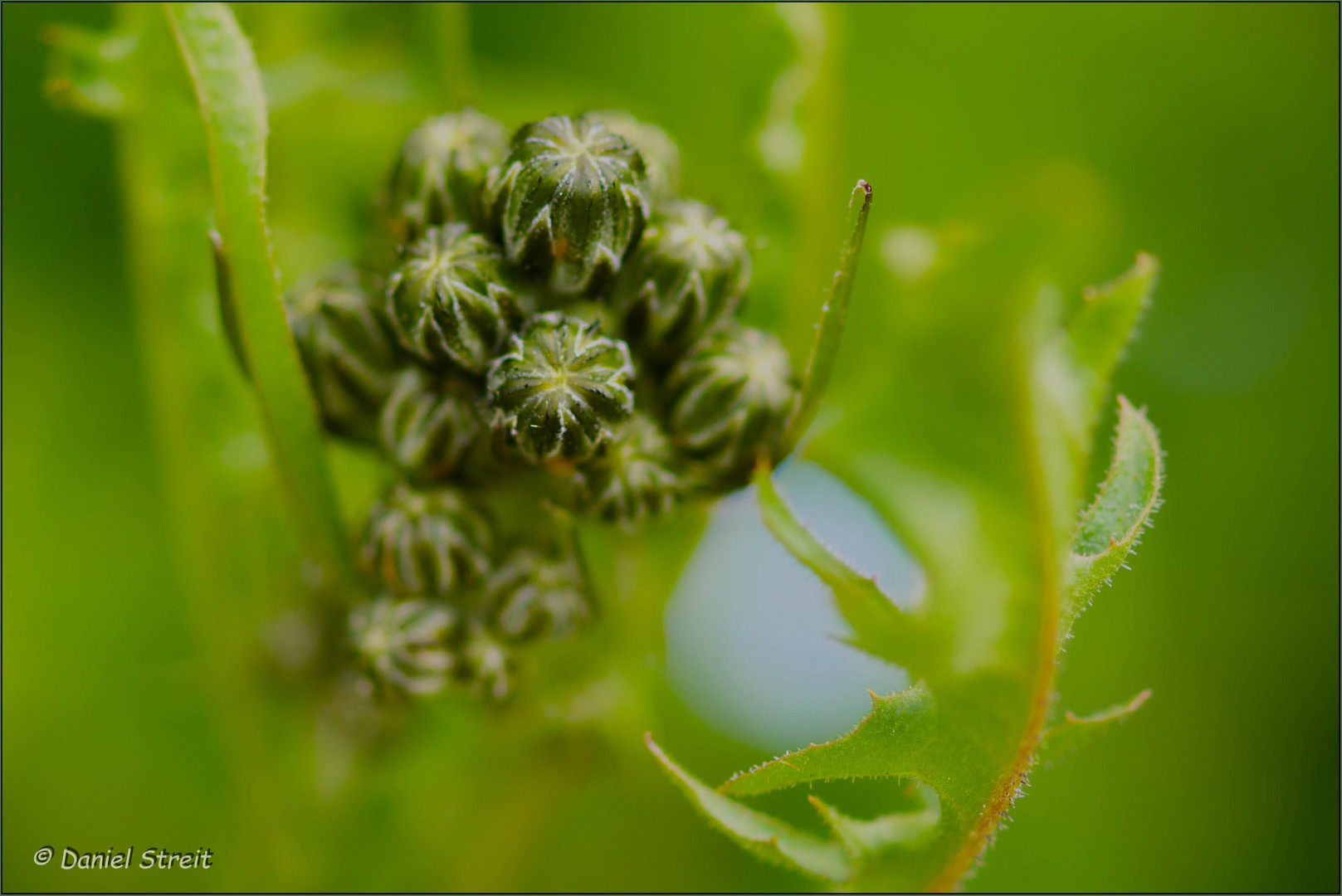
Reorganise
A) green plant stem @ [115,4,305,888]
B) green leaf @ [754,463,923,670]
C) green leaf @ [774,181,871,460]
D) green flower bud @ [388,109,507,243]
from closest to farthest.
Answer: green leaf @ [774,181,871,460] < green leaf @ [754,463,923,670] < green flower bud @ [388,109,507,243] < green plant stem @ [115,4,305,888]

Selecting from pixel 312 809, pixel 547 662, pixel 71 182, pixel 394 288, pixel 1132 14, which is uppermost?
pixel 1132 14

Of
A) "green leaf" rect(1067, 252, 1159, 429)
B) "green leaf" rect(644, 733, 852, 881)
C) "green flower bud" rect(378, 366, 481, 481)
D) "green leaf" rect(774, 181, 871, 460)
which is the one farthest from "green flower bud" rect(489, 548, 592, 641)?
"green leaf" rect(1067, 252, 1159, 429)

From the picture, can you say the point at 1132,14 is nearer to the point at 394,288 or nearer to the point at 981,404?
the point at 981,404

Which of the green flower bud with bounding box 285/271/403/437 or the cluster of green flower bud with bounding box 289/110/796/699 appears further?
the green flower bud with bounding box 285/271/403/437

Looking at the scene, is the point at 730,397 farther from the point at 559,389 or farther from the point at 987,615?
the point at 987,615

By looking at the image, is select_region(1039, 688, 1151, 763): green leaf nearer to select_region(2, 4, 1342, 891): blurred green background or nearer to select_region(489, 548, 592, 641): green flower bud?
select_region(489, 548, 592, 641): green flower bud

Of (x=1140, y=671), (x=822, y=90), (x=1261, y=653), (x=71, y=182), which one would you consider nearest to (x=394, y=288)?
(x=822, y=90)
